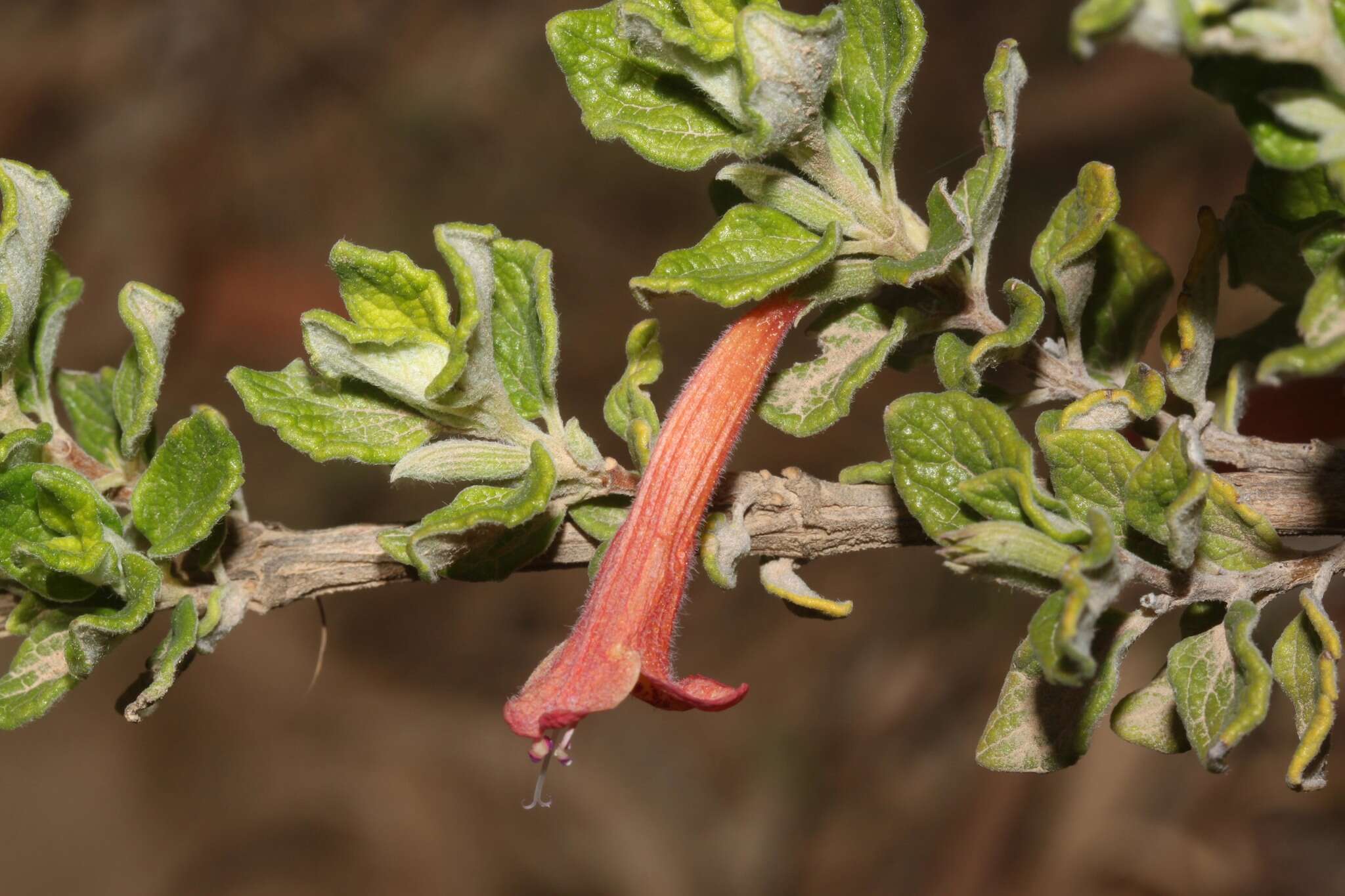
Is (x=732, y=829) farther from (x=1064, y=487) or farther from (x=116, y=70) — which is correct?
(x=116, y=70)

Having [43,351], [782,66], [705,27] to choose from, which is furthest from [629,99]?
[43,351]

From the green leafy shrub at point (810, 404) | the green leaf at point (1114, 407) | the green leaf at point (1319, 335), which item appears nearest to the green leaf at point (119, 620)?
the green leafy shrub at point (810, 404)

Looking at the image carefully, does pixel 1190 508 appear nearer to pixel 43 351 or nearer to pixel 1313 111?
pixel 1313 111

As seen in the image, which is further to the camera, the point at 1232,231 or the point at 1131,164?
the point at 1131,164

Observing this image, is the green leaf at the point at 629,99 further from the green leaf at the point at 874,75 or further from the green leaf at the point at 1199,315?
the green leaf at the point at 1199,315

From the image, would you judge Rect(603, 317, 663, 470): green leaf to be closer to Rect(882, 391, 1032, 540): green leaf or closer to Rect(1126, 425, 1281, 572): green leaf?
Rect(882, 391, 1032, 540): green leaf

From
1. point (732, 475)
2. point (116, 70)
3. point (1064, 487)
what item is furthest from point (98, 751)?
point (1064, 487)
